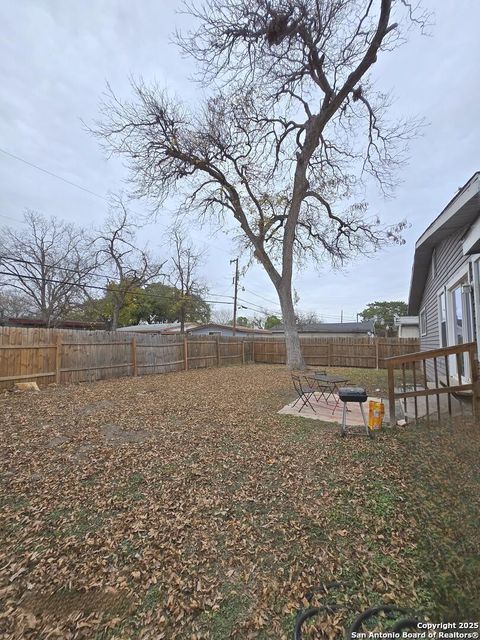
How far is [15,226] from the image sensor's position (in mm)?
22578

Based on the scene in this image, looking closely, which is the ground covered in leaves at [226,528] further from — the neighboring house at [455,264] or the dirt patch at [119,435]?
the neighboring house at [455,264]

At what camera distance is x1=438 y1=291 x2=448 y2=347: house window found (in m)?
7.33

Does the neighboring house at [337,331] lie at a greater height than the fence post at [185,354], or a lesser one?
greater

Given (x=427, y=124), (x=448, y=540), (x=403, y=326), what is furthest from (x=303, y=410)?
(x=403, y=326)

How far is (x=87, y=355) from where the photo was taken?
978 centimetres

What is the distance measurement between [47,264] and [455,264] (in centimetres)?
2724

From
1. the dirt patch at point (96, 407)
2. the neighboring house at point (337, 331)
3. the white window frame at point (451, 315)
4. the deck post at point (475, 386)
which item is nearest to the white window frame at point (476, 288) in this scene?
the deck post at point (475, 386)

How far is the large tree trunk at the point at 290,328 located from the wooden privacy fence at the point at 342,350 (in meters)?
5.05

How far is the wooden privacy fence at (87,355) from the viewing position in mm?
7945

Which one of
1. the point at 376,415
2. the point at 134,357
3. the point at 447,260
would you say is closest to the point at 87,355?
the point at 134,357

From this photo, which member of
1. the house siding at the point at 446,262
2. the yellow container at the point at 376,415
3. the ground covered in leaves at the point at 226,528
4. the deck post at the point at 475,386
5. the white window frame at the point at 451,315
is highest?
the house siding at the point at 446,262

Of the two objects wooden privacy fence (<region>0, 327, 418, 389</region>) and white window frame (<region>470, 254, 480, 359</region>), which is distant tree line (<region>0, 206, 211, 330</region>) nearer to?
wooden privacy fence (<region>0, 327, 418, 389</region>)

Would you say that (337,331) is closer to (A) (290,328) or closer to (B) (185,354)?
(A) (290,328)

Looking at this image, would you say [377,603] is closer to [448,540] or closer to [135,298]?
[448,540]
